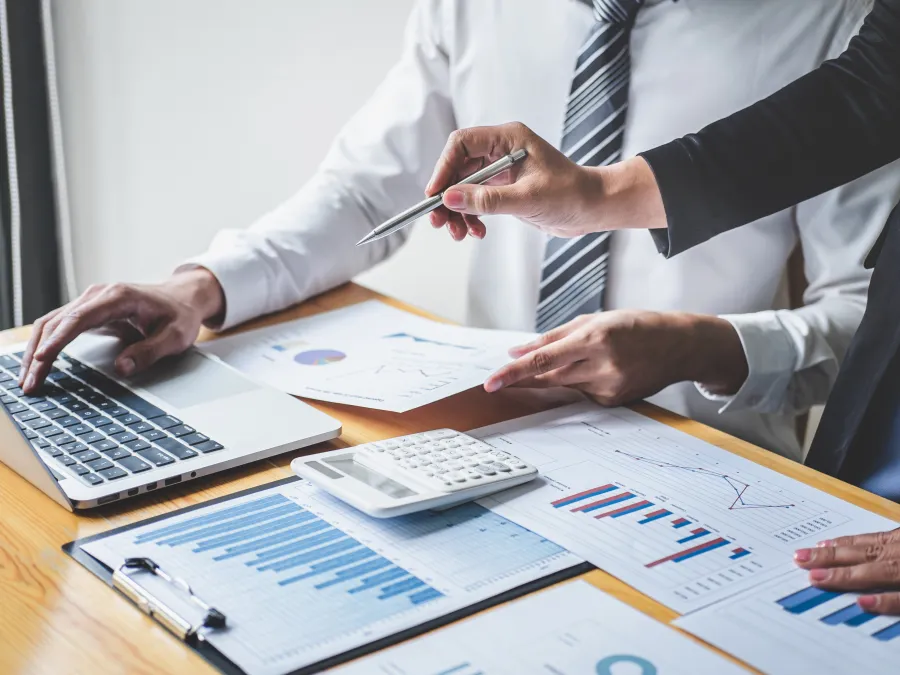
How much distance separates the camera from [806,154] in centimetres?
98

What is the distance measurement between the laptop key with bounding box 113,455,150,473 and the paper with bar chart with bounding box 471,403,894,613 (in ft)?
0.89

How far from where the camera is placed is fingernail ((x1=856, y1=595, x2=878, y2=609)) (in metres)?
0.64

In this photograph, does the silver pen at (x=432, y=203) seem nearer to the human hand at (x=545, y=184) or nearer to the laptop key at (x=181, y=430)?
the human hand at (x=545, y=184)

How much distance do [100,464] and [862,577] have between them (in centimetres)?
57

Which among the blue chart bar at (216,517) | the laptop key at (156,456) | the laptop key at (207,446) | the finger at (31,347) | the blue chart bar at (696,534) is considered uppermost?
the finger at (31,347)

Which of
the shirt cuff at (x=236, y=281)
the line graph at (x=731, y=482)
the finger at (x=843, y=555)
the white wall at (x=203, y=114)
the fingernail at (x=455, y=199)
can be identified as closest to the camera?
the finger at (x=843, y=555)

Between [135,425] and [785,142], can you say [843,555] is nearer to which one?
[785,142]

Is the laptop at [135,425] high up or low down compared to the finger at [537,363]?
down

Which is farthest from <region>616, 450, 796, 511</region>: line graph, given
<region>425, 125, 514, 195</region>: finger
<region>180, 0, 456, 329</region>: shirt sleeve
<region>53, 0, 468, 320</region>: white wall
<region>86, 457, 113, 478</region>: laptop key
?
<region>53, 0, 468, 320</region>: white wall

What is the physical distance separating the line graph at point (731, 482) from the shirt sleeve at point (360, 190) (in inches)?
21.1

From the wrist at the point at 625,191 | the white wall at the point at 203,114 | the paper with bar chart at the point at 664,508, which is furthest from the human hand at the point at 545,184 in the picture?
the white wall at the point at 203,114

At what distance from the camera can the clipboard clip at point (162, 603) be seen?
23.2 inches

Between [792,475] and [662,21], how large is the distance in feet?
2.16

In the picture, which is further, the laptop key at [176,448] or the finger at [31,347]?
the finger at [31,347]
